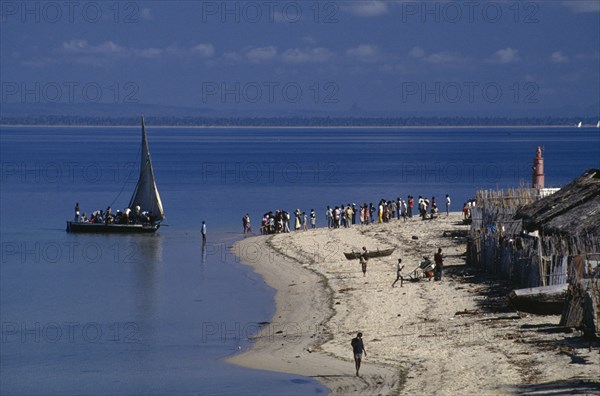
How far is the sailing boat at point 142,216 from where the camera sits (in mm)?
53250

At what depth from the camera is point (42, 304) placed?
33.1 meters

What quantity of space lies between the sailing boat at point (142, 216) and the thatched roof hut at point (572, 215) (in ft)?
80.4

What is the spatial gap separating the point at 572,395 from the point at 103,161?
5091 inches

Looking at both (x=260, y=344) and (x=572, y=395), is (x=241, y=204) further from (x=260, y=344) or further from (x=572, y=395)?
(x=572, y=395)

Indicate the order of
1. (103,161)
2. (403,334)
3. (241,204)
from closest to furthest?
(403,334), (241,204), (103,161)

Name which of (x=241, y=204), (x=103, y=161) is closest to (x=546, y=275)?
(x=241, y=204)

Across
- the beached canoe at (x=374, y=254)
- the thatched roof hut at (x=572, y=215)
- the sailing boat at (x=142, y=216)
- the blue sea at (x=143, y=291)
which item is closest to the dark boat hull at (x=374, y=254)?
the beached canoe at (x=374, y=254)

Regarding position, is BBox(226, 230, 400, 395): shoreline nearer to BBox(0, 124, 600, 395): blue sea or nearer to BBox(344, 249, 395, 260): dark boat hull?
BBox(0, 124, 600, 395): blue sea

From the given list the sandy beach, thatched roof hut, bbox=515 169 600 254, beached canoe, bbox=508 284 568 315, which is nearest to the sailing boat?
the sandy beach

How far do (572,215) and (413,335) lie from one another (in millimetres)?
8031

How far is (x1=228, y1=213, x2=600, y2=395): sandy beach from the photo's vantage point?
65.2 ft

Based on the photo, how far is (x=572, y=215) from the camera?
30.2 metres

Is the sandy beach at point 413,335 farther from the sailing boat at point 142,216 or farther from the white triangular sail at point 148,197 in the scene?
the white triangular sail at point 148,197

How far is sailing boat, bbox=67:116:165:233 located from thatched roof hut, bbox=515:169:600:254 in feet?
80.4
